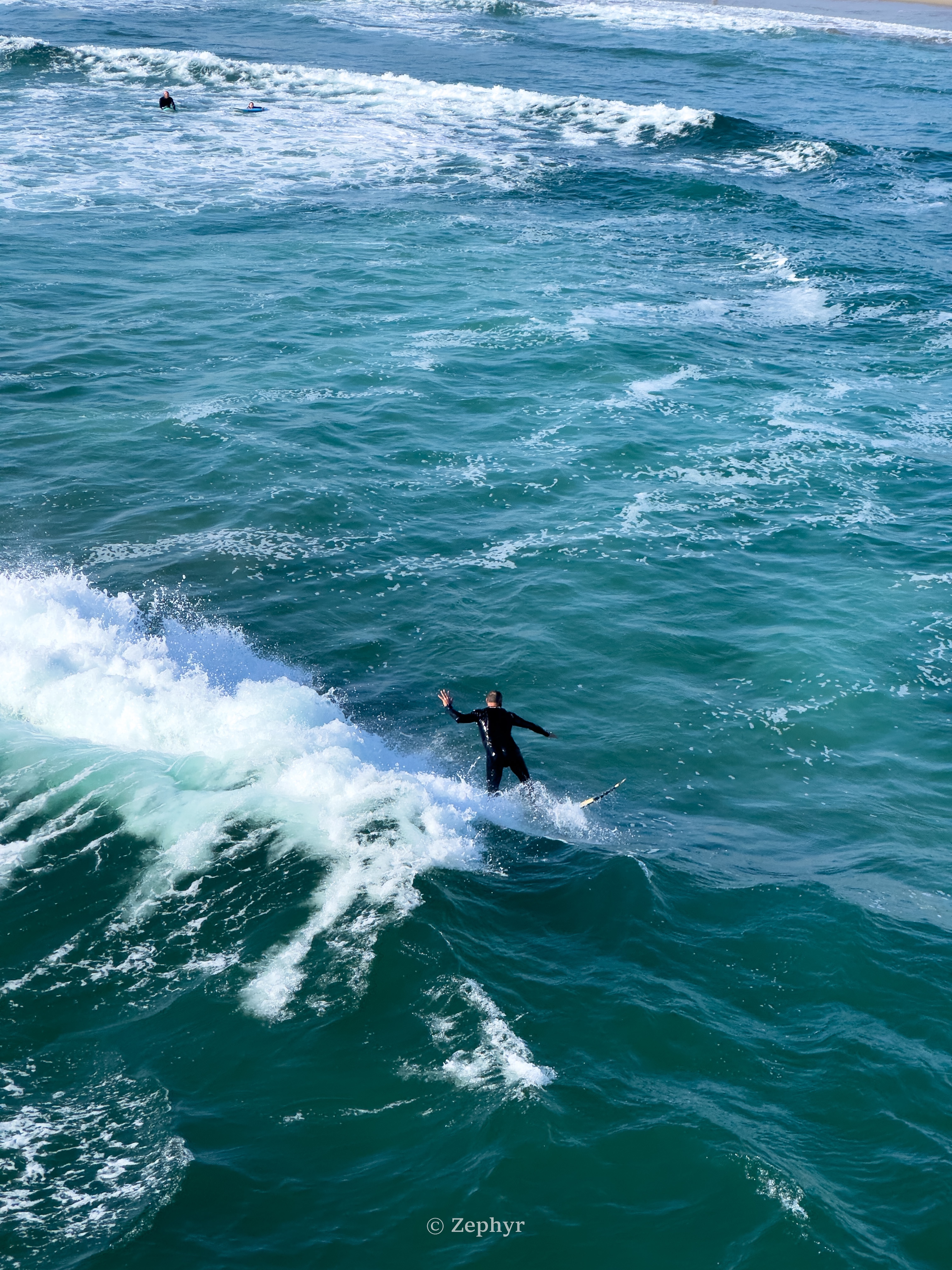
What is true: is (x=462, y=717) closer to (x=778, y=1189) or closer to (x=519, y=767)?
(x=519, y=767)

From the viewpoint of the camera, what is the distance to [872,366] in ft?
95.4

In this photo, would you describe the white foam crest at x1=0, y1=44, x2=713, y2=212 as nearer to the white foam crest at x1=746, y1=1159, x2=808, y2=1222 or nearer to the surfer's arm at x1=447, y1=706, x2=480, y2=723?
the surfer's arm at x1=447, y1=706, x2=480, y2=723

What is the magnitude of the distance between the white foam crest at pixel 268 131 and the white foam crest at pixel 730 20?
29494 millimetres

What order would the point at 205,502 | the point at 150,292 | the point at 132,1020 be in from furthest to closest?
the point at 150,292 < the point at 205,502 < the point at 132,1020

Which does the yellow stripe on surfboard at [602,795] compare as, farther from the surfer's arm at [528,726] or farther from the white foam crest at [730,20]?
the white foam crest at [730,20]

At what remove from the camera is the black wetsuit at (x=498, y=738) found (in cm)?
1470

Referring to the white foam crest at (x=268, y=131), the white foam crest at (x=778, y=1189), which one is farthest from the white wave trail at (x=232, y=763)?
the white foam crest at (x=268, y=131)

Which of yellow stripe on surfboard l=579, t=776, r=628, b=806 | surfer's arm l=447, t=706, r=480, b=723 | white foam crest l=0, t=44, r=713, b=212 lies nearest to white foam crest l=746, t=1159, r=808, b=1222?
yellow stripe on surfboard l=579, t=776, r=628, b=806

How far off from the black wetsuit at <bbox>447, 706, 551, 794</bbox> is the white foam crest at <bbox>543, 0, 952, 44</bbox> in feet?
249

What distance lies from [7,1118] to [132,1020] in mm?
1422

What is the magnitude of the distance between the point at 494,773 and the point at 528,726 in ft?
2.58

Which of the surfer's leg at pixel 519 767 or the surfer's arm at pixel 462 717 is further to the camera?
the surfer's leg at pixel 519 767

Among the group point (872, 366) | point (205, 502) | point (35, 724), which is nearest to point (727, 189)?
point (872, 366)

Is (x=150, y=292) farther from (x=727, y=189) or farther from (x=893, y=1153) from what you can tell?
(x=893, y=1153)
